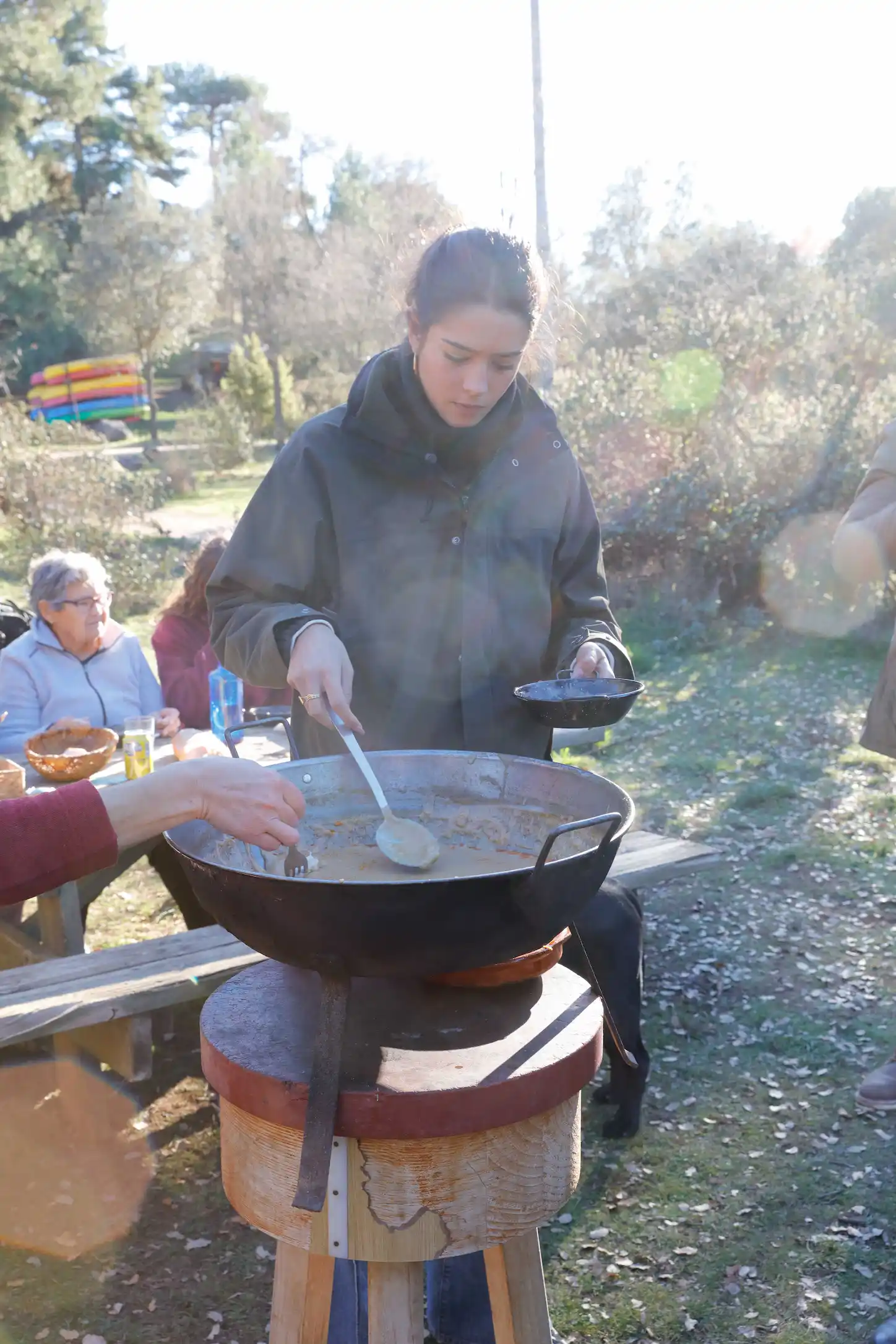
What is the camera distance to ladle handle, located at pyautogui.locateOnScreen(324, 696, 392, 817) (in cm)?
173

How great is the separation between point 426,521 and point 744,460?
23.6 feet

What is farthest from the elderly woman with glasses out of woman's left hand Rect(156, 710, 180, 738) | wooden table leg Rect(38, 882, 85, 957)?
wooden table leg Rect(38, 882, 85, 957)

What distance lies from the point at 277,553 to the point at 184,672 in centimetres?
246

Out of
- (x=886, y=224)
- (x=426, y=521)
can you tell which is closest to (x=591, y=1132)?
(x=426, y=521)

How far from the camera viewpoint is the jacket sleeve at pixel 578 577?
8.06 ft

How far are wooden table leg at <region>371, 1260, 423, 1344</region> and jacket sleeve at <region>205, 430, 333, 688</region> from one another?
107 centimetres

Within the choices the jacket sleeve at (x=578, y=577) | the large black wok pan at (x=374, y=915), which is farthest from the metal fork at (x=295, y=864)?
the jacket sleeve at (x=578, y=577)

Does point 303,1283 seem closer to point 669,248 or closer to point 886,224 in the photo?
point 669,248

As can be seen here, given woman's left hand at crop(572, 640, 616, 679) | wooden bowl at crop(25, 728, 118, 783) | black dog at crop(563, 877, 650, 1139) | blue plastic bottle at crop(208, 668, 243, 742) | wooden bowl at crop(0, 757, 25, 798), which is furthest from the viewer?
blue plastic bottle at crop(208, 668, 243, 742)

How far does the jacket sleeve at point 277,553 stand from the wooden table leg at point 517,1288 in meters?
1.11

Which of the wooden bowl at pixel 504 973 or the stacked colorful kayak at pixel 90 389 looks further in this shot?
the stacked colorful kayak at pixel 90 389

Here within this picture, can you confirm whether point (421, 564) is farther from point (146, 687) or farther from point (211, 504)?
point (211, 504)

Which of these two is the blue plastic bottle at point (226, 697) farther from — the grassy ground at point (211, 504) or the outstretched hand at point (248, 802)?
the grassy ground at point (211, 504)

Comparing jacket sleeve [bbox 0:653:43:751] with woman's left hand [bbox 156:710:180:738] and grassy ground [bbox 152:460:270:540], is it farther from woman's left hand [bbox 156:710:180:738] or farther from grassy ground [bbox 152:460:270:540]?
grassy ground [bbox 152:460:270:540]
